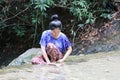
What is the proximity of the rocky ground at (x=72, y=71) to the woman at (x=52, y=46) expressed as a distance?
19 centimetres

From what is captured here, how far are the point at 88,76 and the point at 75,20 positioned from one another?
464cm

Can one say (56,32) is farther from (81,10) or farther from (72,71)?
(81,10)

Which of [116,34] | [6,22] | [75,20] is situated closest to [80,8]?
[75,20]

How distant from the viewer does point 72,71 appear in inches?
211

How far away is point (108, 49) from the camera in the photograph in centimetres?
789

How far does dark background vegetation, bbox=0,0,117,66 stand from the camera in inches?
351

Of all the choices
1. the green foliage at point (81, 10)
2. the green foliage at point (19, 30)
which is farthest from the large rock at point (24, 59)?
the green foliage at point (19, 30)

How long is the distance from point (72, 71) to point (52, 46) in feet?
2.56

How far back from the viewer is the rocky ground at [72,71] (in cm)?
488

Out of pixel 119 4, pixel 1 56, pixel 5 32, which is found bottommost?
Result: pixel 1 56

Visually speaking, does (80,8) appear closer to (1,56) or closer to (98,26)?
(98,26)

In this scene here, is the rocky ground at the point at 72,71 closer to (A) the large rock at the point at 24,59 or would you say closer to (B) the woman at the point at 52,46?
(B) the woman at the point at 52,46

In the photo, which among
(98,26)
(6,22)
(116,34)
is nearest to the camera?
(116,34)

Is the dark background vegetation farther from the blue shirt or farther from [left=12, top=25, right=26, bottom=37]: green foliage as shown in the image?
the blue shirt
